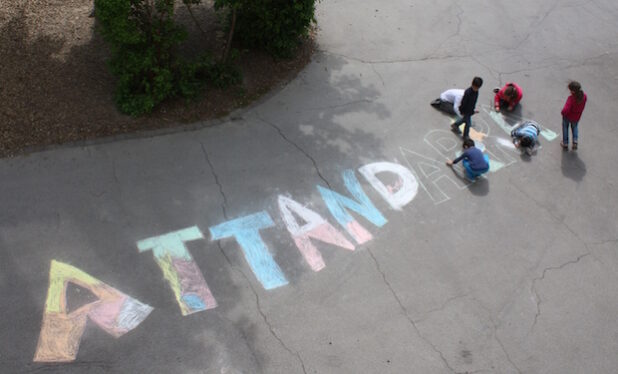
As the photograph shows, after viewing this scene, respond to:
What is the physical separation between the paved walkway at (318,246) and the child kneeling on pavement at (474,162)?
20 centimetres

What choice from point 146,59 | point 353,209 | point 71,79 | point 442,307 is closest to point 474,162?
point 353,209

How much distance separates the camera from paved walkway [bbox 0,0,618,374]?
18.1 feet

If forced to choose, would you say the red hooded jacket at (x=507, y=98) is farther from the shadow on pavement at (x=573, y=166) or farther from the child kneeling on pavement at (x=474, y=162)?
the child kneeling on pavement at (x=474, y=162)

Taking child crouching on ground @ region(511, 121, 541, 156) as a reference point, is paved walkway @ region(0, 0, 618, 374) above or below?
below

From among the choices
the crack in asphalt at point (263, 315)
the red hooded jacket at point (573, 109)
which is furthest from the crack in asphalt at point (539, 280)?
the crack in asphalt at point (263, 315)

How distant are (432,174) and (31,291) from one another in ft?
20.2

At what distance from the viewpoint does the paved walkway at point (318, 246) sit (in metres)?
5.53

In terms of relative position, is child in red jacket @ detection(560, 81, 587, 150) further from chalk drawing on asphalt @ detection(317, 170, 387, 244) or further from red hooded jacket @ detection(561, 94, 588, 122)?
chalk drawing on asphalt @ detection(317, 170, 387, 244)

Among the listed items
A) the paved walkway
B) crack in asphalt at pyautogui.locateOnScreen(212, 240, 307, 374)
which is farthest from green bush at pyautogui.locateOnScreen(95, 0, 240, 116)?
crack in asphalt at pyautogui.locateOnScreen(212, 240, 307, 374)

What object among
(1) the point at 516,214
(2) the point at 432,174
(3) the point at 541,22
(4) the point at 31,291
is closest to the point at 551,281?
(1) the point at 516,214

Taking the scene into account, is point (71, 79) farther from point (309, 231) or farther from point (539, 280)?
point (539, 280)

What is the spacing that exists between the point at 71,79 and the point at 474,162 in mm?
7223

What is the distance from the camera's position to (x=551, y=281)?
6723mm

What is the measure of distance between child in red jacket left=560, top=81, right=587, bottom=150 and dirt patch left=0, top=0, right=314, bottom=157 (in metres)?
5.20
